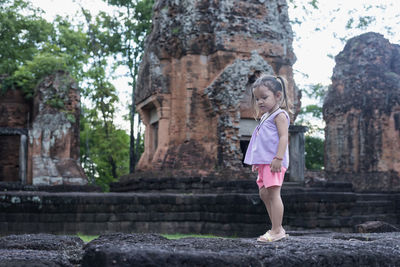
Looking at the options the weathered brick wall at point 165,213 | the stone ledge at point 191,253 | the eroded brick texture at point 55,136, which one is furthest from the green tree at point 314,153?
the stone ledge at point 191,253

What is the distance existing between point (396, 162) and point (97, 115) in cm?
1617

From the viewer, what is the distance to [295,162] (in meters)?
14.5

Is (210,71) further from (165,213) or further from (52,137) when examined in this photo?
(52,137)

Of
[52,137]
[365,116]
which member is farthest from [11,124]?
[365,116]

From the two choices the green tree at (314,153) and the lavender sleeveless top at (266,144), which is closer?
the lavender sleeveless top at (266,144)

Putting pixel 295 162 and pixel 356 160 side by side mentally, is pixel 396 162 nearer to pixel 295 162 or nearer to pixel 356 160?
pixel 356 160

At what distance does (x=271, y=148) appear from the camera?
386 centimetres

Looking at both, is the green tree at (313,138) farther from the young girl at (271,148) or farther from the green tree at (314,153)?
the young girl at (271,148)

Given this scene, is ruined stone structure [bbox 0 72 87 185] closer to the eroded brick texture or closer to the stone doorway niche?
the eroded brick texture

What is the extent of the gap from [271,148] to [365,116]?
18080 mm

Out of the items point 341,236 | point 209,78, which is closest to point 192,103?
point 209,78

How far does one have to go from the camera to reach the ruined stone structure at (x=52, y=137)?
17750 mm

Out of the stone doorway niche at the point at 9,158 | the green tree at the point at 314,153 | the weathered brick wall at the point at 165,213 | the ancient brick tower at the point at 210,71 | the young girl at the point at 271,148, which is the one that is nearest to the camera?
the young girl at the point at 271,148

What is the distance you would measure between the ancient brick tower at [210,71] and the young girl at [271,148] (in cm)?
994
